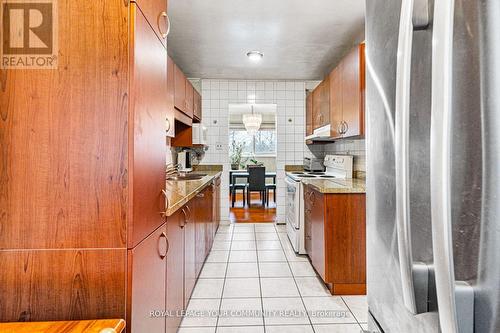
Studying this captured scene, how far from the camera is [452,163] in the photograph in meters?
0.51

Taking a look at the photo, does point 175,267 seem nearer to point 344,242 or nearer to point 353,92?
point 344,242

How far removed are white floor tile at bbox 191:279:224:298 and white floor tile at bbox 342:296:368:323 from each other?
1031 mm

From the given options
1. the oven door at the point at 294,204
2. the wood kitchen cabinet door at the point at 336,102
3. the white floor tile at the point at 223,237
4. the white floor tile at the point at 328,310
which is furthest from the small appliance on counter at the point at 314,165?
the white floor tile at the point at 328,310

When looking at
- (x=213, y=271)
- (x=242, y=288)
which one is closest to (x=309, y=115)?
(x=213, y=271)

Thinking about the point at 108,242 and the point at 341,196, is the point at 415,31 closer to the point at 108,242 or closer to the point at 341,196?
the point at 108,242

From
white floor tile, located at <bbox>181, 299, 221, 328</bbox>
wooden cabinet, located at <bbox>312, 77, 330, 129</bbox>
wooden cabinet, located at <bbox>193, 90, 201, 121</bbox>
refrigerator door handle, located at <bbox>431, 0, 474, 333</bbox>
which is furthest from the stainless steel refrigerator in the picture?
wooden cabinet, located at <bbox>193, 90, 201, 121</bbox>

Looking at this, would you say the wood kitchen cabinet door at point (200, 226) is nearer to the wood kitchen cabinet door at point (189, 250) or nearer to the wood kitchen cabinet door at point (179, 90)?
the wood kitchen cabinet door at point (189, 250)

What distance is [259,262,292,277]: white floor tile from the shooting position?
2.73m

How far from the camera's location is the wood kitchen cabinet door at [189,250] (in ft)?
6.59

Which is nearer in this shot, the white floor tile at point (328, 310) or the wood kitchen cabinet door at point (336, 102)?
the white floor tile at point (328, 310)

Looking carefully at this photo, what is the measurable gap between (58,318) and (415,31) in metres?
1.31

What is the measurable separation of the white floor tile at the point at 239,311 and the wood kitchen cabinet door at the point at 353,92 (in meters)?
1.66

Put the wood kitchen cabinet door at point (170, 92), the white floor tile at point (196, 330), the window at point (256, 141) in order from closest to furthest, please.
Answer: the white floor tile at point (196, 330), the wood kitchen cabinet door at point (170, 92), the window at point (256, 141)

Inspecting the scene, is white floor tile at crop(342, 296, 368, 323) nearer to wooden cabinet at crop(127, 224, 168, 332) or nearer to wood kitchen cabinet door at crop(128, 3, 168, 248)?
wooden cabinet at crop(127, 224, 168, 332)
